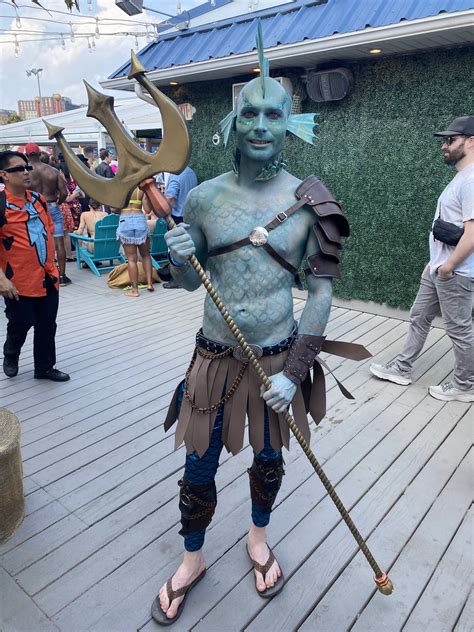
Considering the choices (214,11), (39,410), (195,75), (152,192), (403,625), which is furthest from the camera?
(214,11)

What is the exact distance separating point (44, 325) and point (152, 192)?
250 centimetres

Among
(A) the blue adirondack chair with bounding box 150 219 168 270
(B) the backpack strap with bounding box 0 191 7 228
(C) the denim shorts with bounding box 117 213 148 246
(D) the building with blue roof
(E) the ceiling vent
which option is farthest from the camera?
(A) the blue adirondack chair with bounding box 150 219 168 270

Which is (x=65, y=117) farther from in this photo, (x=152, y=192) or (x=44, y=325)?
(x=152, y=192)

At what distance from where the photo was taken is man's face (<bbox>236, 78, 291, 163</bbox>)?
1470 millimetres

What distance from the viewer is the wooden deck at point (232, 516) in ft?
6.06

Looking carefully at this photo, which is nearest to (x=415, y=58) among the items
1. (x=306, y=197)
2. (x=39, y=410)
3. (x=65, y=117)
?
(x=306, y=197)

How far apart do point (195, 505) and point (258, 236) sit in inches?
40.8

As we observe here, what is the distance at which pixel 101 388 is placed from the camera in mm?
3596

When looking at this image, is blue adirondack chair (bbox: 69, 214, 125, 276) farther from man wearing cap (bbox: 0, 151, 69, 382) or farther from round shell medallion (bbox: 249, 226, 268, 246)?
round shell medallion (bbox: 249, 226, 268, 246)

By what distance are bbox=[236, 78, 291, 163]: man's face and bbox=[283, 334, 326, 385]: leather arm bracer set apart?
0.60m

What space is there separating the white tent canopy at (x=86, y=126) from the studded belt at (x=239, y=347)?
7.25m

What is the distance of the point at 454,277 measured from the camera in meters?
3.17

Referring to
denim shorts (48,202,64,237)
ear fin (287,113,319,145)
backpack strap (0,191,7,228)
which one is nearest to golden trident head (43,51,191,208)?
ear fin (287,113,319,145)

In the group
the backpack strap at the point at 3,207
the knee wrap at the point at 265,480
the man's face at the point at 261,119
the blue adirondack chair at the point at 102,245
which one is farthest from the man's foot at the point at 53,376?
the blue adirondack chair at the point at 102,245
